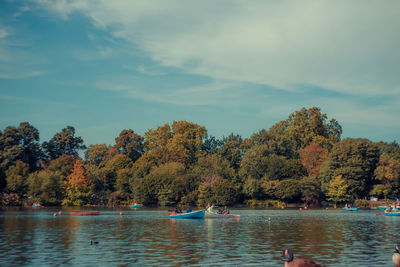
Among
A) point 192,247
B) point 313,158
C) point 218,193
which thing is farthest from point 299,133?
point 192,247

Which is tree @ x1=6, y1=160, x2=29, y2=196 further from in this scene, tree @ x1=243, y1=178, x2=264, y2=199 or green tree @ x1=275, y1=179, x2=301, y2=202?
green tree @ x1=275, y1=179, x2=301, y2=202

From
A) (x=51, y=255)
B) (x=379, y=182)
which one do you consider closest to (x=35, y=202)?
(x=379, y=182)

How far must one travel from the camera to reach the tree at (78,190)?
4761 inches

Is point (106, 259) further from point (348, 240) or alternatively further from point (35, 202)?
point (35, 202)

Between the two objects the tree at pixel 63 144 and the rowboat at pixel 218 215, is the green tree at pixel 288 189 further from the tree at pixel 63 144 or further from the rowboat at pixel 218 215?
the tree at pixel 63 144

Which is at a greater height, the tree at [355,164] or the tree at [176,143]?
the tree at [176,143]

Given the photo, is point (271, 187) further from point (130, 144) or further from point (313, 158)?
point (130, 144)

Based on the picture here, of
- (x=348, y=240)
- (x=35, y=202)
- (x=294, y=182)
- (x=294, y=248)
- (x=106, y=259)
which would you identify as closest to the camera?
(x=106, y=259)

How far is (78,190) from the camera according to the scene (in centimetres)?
12162

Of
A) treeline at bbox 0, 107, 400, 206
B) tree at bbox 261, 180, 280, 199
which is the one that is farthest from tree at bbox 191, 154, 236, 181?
tree at bbox 261, 180, 280, 199

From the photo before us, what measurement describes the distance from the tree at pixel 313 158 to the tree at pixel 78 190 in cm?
5977

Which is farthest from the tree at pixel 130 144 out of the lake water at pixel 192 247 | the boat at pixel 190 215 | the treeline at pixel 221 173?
the lake water at pixel 192 247

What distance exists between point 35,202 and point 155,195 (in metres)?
31.7

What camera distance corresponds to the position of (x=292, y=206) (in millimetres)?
114438
